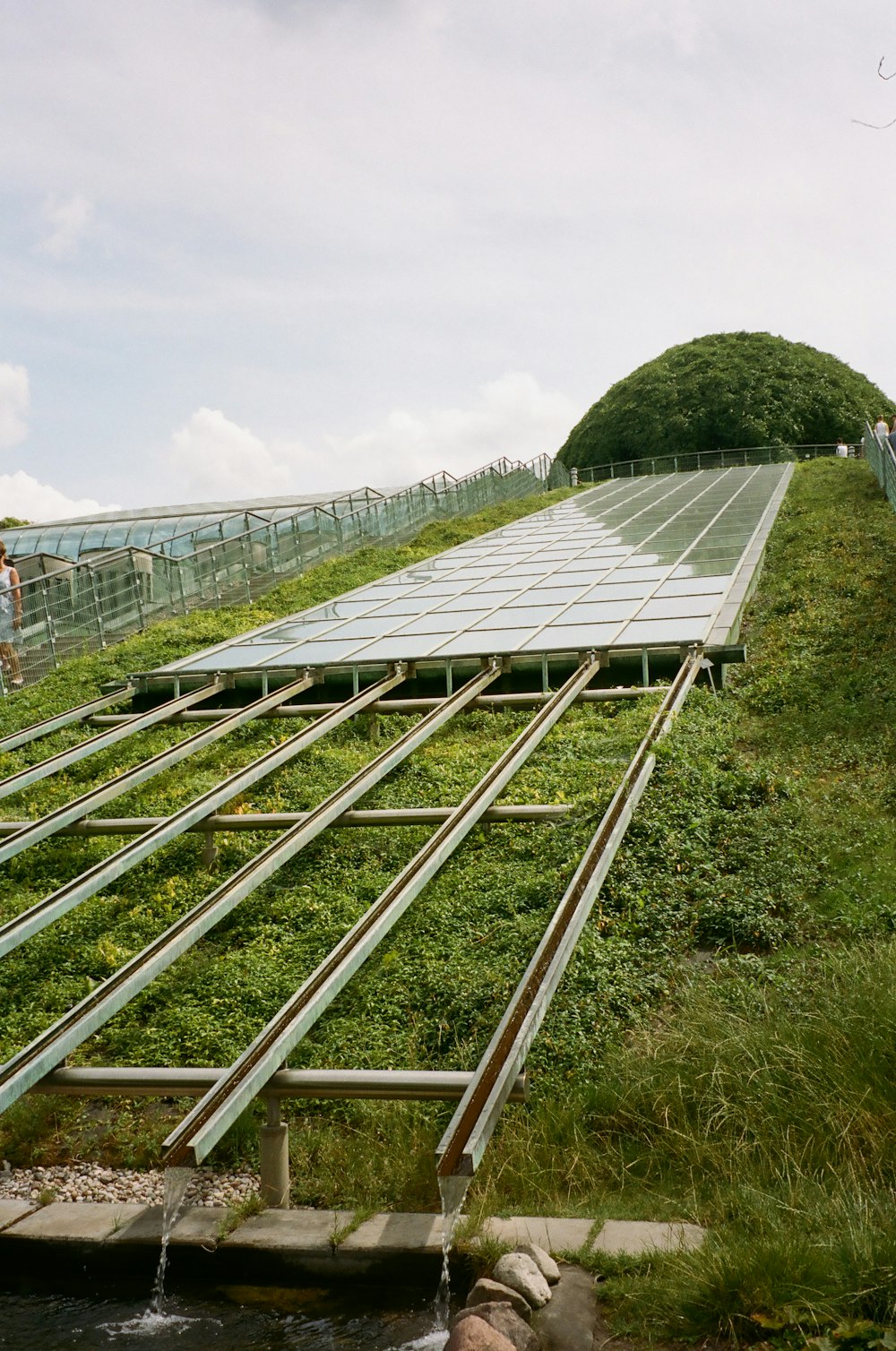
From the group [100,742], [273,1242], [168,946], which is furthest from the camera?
[100,742]

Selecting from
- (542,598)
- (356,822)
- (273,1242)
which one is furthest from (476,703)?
(273,1242)

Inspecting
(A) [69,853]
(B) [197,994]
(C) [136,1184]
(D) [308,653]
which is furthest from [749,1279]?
(D) [308,653]

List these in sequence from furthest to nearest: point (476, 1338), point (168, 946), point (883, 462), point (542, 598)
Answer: point (883, 462), point (542, 598), point (168, 946), point (476, 1338)

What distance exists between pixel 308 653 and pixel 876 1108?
387 inches

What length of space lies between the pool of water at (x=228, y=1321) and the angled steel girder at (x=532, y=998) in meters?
0.60

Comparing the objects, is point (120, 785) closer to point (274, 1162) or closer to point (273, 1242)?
point (274, 1162)

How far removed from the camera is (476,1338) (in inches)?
156

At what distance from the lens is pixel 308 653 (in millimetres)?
14195

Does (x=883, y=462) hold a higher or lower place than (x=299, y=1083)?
higher

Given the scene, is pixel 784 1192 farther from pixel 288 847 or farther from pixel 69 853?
pixel 69 853

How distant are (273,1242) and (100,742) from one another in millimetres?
6797

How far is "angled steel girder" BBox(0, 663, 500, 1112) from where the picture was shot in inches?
225

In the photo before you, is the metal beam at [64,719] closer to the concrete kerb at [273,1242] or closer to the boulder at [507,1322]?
the concrete kerb at [273,1242]

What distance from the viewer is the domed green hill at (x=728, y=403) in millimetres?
46875
